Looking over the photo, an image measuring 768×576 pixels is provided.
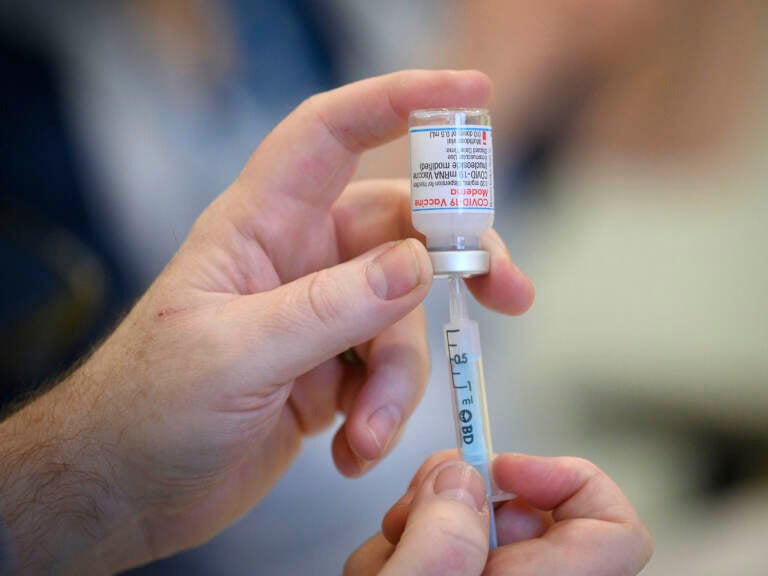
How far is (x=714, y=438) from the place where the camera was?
157 centimetres

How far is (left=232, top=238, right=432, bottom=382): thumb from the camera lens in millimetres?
729

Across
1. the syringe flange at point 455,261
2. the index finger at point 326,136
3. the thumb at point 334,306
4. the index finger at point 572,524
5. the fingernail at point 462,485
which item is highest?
the index finger at point 326,136

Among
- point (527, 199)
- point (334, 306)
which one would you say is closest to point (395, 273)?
point (334, 306)

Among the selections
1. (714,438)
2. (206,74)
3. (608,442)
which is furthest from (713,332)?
(206,74)

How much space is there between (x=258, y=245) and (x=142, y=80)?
2.49ft

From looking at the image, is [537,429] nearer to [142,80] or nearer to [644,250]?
[644,250]

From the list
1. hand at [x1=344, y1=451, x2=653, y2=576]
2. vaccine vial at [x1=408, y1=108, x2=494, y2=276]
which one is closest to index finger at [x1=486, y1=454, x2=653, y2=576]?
hand at [x1=344, y1=451, x2=653, y2=576]

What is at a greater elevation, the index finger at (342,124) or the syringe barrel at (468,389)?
the index finger at (342,124)

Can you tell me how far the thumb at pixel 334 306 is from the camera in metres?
0.73

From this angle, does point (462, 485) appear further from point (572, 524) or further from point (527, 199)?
point (527, 199)

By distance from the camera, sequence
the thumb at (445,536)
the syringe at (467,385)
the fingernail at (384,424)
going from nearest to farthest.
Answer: the thumb at (445,536) < the syringe at (467,385) < the fingernail at (384,424)

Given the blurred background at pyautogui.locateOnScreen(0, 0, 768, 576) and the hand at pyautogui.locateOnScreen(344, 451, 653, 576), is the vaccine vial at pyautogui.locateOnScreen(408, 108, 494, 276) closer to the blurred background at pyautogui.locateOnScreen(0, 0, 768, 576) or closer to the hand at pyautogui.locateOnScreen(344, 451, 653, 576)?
the hand at pyautogui.locateOnScreen(344, 451, 653, 576)

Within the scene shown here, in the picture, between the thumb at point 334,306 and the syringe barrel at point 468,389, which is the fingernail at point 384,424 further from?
the thumb at point 334,306

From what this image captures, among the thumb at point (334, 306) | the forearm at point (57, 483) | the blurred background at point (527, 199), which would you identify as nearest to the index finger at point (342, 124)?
the thumb at point (334, 306)
